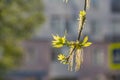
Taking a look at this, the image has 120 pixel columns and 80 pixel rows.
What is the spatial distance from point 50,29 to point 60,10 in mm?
1848

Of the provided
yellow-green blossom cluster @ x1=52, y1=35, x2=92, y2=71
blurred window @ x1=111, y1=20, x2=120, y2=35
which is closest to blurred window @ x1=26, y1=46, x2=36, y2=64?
blurred window @ x1=111, y1=20, x2=120, y2=35

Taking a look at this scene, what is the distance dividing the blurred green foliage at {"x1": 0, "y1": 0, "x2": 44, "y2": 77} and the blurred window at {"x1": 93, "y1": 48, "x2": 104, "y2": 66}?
51.1ft

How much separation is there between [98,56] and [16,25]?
18.4 m

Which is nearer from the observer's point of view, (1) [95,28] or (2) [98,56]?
(1) [95,28]

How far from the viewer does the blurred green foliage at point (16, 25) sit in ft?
79.6

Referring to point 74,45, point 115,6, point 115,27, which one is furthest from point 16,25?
point 74,45

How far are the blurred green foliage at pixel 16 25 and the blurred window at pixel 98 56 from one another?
1558cm

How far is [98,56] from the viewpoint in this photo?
42.5 m

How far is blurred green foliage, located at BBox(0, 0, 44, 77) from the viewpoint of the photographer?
24252 mm

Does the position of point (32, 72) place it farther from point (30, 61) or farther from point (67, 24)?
point (67, 24)

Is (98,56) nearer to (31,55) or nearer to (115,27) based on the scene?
(115,27)

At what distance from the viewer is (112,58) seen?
40.5 meters

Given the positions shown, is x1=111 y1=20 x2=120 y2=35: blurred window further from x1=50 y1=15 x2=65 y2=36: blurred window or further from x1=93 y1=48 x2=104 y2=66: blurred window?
x1=50 y1=15 x2=65 y2=36: blurred window

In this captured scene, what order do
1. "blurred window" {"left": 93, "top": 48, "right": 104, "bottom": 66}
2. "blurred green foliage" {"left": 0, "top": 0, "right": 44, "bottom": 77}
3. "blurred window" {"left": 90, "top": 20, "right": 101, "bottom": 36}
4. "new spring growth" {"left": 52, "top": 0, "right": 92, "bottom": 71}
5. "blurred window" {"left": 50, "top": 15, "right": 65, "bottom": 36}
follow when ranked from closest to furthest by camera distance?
1. "new spring growth" {"left": 52, "top": 0, "right": 92, "bottom": 71}
2. "blurred green foliage" {"left": 0, "top": 0, "right": 44, "bottom": 77}
3. "blurred window" {"left": 50, "top": 15, "right": 65, "bottom": 36}
4. "blurred window" {"left": 90, "top": 20, "right": 101, "bottom": 36}
5. "blurred window" {"left": 93, "top": 48, "right": 104, "bottom": 66}
